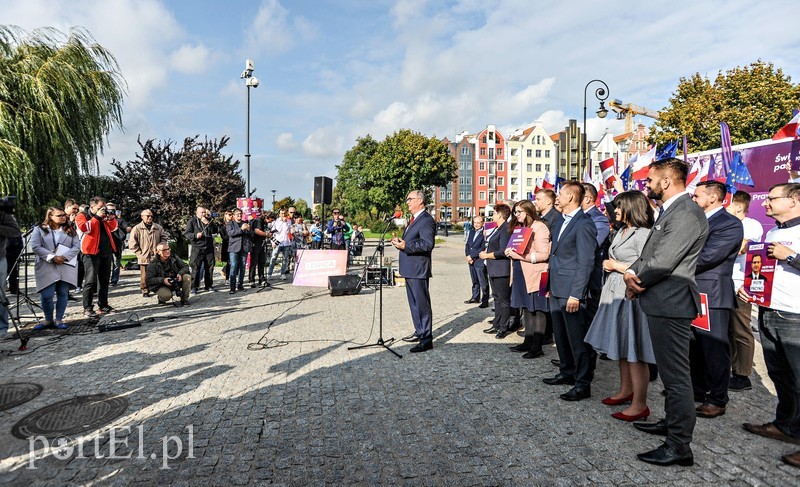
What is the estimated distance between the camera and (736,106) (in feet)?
76.5

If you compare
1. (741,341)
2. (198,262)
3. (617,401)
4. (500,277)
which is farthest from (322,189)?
(741,341)

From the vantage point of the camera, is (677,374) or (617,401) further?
(617,401)

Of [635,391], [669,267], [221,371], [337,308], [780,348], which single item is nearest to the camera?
[669,267]

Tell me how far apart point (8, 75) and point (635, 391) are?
16447 millimetres

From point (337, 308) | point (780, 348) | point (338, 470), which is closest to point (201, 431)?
point (338, 470)

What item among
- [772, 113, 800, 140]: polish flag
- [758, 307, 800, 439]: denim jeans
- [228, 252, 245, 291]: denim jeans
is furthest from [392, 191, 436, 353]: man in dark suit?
[228, 252, 245, 291]: denim jeans

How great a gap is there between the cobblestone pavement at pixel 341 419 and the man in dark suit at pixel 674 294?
277 millimetres

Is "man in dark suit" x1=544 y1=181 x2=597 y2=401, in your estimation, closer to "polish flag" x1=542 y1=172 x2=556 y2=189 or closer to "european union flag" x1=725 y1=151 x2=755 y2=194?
"european union flag" x1=725 y1=151 x2=755 y2=194

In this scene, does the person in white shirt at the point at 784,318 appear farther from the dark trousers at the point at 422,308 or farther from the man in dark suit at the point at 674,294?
the dark trousers at the point at 422,308

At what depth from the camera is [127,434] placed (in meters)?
3.79

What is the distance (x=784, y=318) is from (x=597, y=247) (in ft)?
5.81

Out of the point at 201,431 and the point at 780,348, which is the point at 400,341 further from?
the point at 780,348

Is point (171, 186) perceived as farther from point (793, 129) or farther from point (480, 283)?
point (793, 129)

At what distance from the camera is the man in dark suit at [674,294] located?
3158mm
